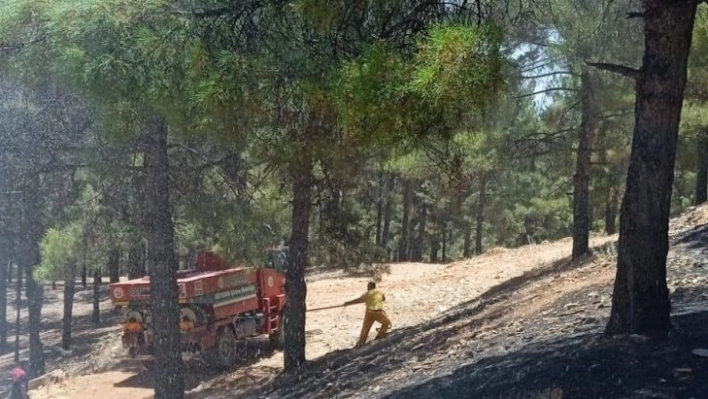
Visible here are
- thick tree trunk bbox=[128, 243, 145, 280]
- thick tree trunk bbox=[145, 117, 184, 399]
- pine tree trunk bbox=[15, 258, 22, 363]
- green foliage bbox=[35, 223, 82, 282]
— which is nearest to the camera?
thick tree trunk bbox=[145, 117, 184, 399]

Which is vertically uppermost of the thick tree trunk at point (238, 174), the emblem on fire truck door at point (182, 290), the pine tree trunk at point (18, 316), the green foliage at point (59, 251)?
the thick tree trunk at point (238, 174)

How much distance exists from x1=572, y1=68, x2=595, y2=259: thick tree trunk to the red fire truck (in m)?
6.33

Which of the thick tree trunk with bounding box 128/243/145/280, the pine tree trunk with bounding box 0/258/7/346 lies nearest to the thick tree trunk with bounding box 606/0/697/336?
the thick tree trunk with bounding box 128/243/145/280

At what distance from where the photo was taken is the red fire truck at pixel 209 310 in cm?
1667

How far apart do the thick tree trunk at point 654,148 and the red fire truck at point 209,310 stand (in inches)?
434

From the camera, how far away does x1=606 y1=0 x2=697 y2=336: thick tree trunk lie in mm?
6617

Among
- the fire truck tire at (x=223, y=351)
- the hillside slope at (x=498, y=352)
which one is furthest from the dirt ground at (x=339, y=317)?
the fire truck tire at (x=223, y=351)

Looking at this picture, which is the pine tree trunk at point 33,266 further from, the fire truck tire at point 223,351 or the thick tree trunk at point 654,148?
the thick tree trunk at point 654,148

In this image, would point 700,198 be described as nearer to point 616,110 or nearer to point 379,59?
point 616,110

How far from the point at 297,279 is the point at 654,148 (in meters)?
7.41

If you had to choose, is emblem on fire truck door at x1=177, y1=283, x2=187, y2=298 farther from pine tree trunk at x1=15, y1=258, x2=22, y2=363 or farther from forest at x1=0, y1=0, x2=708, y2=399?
pine tree trunk at x1=15, y1=258, x2=22, y2=363

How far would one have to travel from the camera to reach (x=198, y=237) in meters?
16.7

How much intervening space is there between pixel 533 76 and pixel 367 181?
4283 mm

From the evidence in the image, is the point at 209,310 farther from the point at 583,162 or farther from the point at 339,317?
the point at 583,162
